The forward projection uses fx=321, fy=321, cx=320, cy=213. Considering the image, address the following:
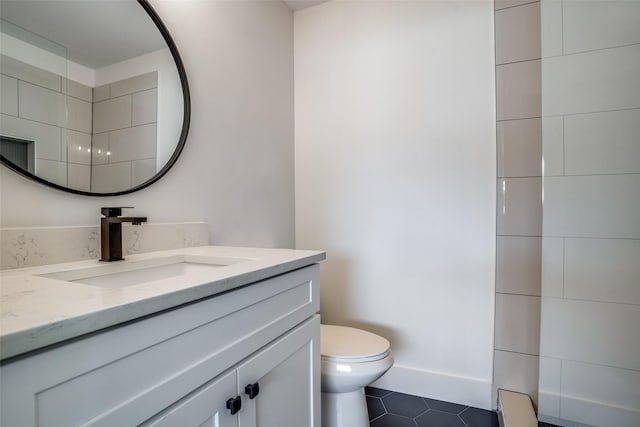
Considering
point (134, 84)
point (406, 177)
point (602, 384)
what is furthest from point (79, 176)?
point (602, 384)

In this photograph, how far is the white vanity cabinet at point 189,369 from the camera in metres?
0.41

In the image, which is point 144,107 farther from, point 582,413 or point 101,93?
point 582,413

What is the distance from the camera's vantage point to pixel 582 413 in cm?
142

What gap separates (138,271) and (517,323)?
165 centimetres

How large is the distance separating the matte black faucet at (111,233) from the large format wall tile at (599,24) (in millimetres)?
1847

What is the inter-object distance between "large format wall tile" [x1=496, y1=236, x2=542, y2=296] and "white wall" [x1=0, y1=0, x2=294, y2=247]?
1.17 meters

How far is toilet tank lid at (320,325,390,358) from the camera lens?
1295mm

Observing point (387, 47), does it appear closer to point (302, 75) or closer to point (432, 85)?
point (432, 85)

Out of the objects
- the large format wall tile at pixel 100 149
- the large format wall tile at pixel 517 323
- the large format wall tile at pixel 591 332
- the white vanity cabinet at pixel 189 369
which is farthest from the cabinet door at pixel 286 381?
the large format wall tile at pixel 591 332

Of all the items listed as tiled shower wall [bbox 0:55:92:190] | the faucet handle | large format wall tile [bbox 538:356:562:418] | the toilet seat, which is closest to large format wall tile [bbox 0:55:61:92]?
tiled shower wall [bbox 0:55:92:190]

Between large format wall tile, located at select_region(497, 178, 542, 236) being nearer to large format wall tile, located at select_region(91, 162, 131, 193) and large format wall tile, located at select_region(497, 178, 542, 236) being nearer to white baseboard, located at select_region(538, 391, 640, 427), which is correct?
white baseboard, located at select_region(538, 391, 640, 427)

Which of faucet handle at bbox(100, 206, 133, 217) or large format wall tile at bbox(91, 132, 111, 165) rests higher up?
large format wall tile at bbox(91, 132, 111, 165)

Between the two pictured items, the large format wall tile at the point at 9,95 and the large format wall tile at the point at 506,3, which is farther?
the large format wall tile at the point at 506,3

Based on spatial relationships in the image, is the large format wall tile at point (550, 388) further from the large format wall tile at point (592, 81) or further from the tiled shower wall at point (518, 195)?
the large format wall tile at point (592, 81)
